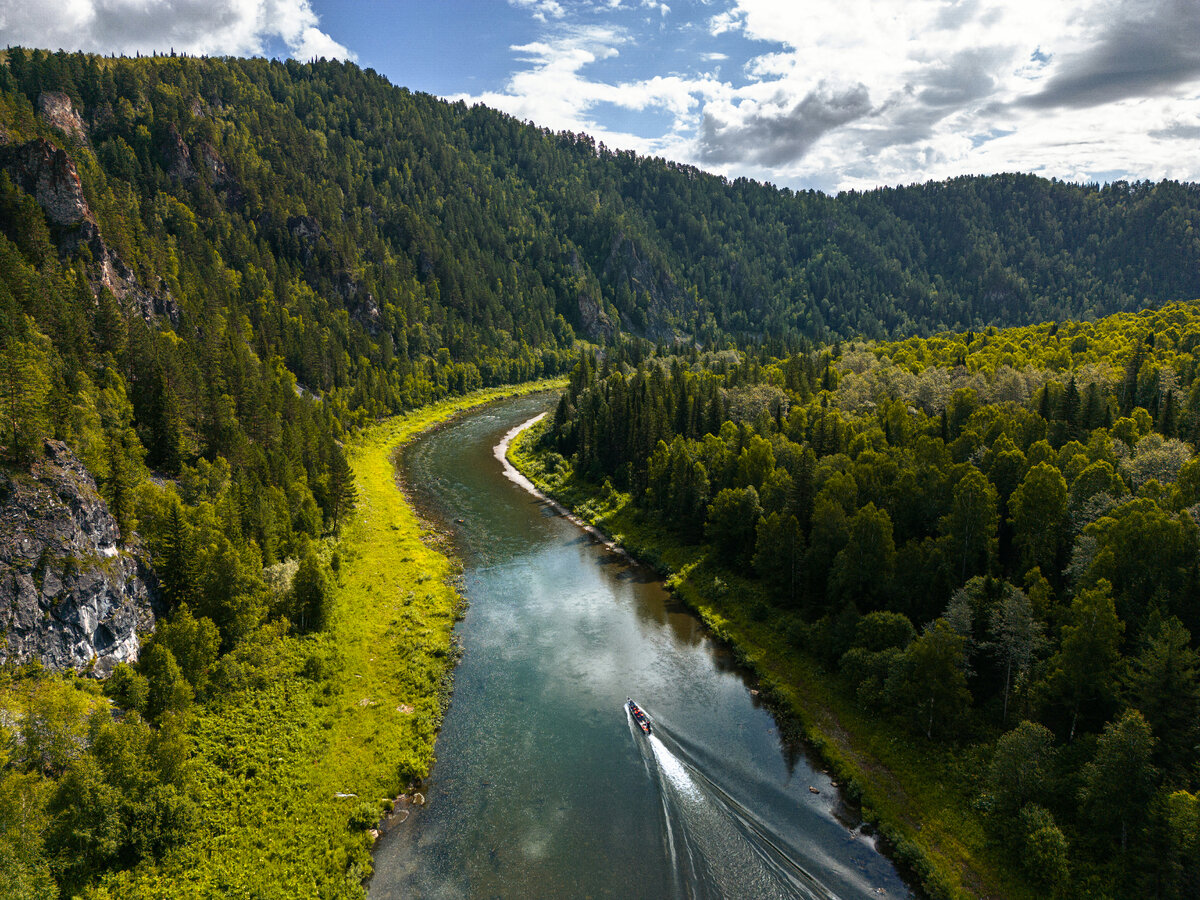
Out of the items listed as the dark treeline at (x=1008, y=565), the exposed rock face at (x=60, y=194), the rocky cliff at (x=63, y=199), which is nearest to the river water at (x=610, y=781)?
the dark treeline at (x=1008, y=565)

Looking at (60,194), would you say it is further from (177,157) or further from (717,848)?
(717,848)

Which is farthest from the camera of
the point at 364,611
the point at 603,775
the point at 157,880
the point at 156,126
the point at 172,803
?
the point at 156,126

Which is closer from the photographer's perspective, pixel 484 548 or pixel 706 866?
pixel 706 866

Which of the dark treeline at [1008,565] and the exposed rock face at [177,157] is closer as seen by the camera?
the dark treeline at [1008,565]

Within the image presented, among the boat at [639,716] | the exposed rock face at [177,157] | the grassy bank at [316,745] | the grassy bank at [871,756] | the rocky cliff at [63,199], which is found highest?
the exposed rock face at [177,157]

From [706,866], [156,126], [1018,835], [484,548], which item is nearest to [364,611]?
[484,548]

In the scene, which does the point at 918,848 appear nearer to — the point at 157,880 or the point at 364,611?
the point at 157,880

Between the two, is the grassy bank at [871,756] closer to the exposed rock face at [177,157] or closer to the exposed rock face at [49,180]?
the exposed rock face at [49,180]
